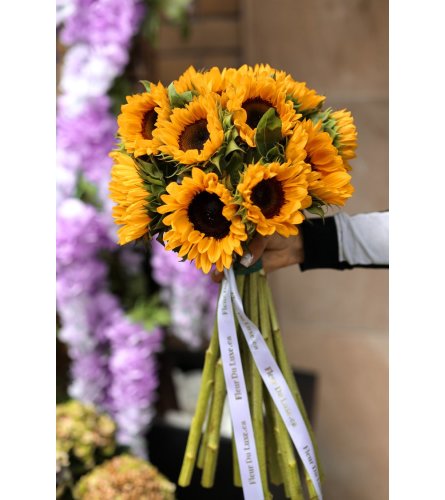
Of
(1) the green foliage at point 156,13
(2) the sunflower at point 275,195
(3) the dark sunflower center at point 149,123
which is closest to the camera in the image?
(2) the sunflower at point 275,195

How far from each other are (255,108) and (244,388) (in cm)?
40

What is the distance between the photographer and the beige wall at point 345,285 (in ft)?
6.33

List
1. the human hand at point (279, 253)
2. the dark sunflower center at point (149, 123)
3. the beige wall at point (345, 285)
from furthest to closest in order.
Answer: the beige wall at point (345, 285), the human hand at point (279, 253), the dark sunflower center at point (149, 123)

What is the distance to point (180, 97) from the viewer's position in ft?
2.64

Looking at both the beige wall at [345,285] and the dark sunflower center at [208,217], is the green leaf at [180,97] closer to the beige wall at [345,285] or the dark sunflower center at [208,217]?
the dark sunflower center at [208,217]

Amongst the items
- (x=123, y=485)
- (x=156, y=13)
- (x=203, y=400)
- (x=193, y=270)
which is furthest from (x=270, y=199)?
(x=156, y=13)

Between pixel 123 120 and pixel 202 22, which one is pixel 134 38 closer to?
pixel 202 22

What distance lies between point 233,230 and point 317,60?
1.41m

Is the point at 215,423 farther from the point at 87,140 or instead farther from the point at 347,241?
the point at 87,140

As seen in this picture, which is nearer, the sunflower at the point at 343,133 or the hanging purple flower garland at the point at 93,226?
the sunflower at the point at 343,133

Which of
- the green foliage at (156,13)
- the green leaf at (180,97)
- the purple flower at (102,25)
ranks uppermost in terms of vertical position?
the green foliage at (156,13)

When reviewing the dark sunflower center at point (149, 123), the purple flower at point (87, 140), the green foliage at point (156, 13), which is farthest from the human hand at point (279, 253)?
the green foliage at point (156, 13)

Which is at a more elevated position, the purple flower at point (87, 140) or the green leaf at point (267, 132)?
the purple flower at point (87, 140)

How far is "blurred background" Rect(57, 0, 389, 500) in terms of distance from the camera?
5.27 feet
